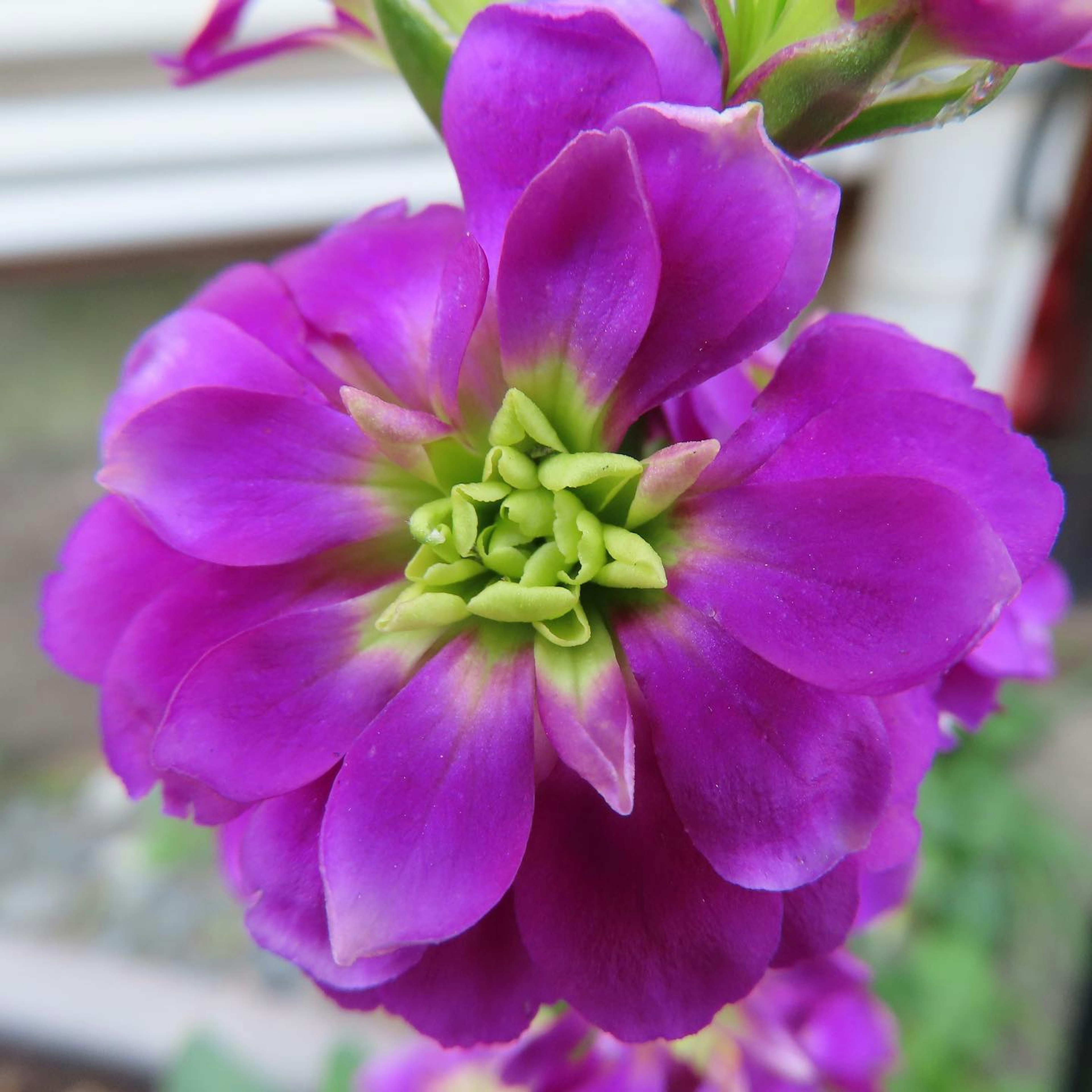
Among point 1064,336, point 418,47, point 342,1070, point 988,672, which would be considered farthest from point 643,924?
point 1064,336

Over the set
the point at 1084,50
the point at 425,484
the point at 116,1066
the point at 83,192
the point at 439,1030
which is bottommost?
the point at 116,1066

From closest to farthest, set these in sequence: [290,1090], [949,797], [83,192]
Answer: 1. [290,1090]
2. [83,192]
3. [949,797]

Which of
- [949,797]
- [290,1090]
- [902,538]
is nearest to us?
[902,538]

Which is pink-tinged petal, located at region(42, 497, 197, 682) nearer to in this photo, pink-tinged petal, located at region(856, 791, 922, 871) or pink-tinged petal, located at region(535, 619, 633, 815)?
pink-tinged petal, located at region(535, 619, 633, 815)

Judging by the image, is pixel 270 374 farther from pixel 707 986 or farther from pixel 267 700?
pixel 707 986

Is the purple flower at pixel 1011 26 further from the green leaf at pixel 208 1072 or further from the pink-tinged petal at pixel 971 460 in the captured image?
the green leaf at pixel 208 1072

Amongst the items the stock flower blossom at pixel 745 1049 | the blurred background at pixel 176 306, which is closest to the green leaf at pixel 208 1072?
the blurred background at pixel 176 306

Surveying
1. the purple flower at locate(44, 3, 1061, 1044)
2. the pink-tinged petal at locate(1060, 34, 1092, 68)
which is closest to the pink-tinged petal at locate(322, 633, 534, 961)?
the purple flower at locate(44, 3, 1061, 1044)

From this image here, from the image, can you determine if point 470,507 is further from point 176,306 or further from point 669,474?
point 176,306

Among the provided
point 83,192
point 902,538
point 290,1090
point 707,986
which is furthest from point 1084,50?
point 83,192
